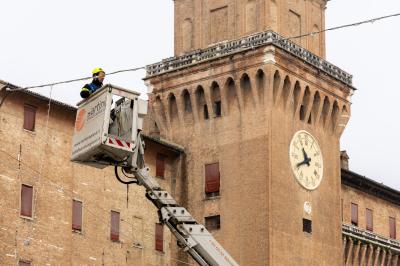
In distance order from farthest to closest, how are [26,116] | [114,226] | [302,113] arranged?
[302,113] → [114,226] → [26,116]

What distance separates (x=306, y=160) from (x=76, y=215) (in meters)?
11.4

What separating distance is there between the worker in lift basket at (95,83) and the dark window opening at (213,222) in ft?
83.4

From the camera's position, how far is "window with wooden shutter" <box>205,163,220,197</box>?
163ft

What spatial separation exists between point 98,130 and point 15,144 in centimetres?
2051

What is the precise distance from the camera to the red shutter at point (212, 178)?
4956cm

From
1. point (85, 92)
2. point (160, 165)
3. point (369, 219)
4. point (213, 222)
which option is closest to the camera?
point (85, 92)

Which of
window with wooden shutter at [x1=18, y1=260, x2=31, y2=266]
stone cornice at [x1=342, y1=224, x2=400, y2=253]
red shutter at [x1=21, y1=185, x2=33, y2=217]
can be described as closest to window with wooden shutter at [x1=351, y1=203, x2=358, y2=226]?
stone cornice at [x1=342, y1=224, x2=400, y2=253]

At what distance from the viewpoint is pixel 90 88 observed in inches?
950

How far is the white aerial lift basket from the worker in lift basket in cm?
19

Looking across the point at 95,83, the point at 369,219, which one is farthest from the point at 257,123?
the point at 95,83

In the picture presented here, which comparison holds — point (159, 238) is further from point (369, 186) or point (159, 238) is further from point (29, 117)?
point (369, 186)

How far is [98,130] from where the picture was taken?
2302cm

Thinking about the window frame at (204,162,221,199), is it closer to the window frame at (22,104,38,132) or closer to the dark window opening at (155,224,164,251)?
the dark window opening at (155,224,164,251)

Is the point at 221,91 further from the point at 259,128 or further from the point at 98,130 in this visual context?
the point at 98,130
